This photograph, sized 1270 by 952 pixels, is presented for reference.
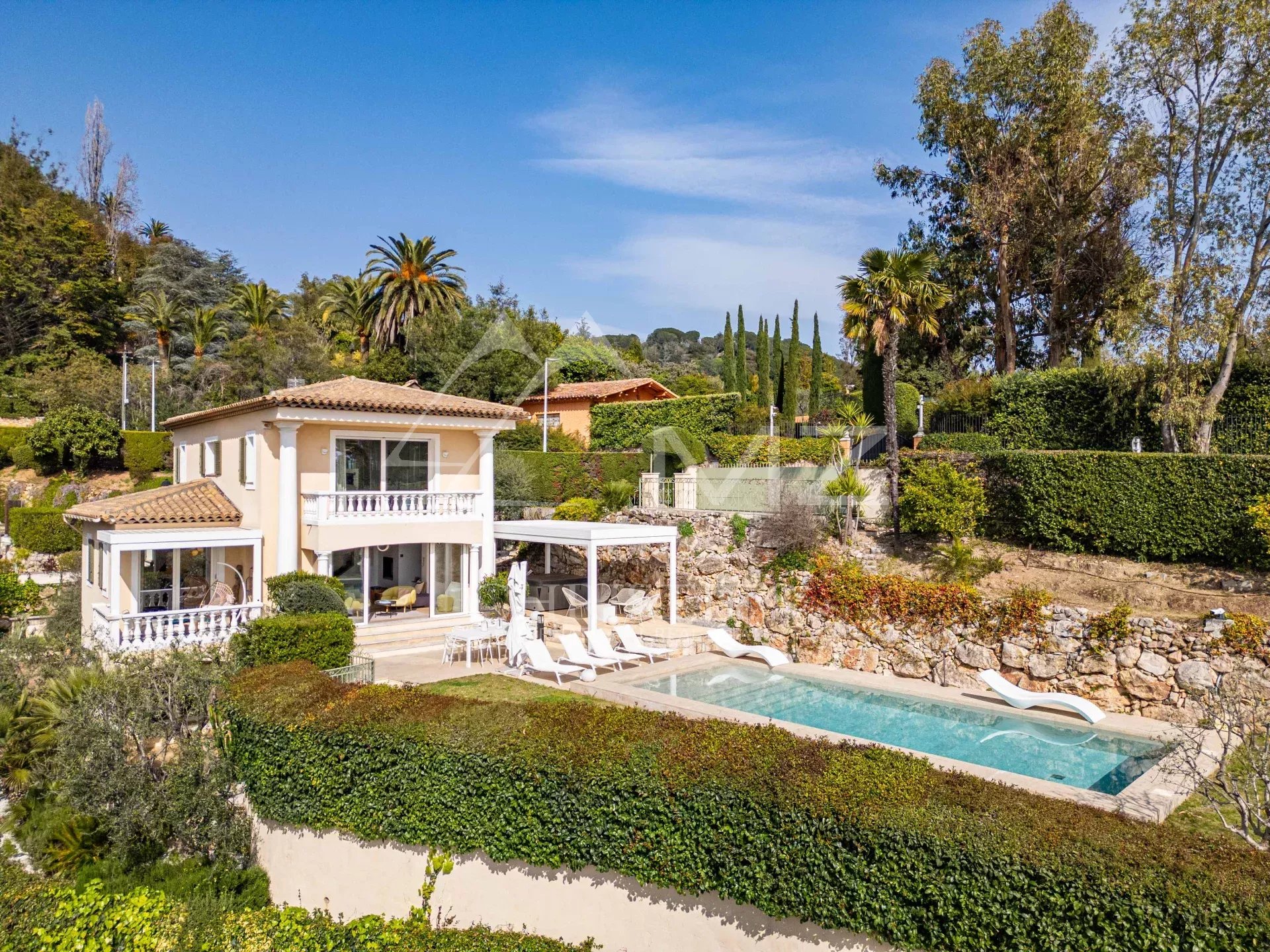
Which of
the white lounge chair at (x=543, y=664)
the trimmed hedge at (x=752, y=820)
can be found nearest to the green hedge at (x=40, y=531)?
the white lounge chair at (x=543, y=664)

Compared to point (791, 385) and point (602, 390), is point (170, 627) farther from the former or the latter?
point (791, 385)

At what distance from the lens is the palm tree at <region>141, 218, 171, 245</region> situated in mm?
66688

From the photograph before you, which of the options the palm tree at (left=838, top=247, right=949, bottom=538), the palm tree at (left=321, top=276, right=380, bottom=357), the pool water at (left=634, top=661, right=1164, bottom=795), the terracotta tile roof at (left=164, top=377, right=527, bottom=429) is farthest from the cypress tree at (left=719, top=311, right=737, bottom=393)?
the pool water at (left=634, top=661, right=1164, bottom=795)

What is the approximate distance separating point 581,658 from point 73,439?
30.0 m

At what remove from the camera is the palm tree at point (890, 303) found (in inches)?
773

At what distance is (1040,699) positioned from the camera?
42.8ft

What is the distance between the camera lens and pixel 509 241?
2988 centimetres

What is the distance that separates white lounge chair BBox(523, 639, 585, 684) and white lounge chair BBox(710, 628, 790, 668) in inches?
149

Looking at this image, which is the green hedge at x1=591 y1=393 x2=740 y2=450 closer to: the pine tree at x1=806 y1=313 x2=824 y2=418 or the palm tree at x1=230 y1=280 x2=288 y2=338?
the pine tree at x1=806 y1=313 x2=824 y2=418

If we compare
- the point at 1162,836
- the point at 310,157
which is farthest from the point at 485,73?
the point at 1162,836

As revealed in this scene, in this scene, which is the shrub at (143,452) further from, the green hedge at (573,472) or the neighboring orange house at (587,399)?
the green hedge at (573,472)

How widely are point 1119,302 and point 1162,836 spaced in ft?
69.3

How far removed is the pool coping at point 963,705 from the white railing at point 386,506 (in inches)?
230

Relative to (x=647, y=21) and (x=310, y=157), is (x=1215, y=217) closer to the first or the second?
(x=647, y=21)
